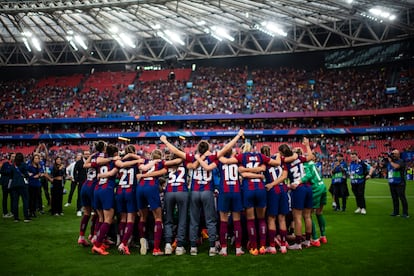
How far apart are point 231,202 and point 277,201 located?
37.9 inches

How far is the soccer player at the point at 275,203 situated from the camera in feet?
22.5

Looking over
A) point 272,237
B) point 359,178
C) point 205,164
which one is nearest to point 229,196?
point 205,164

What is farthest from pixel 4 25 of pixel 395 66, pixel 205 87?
pixel 395 66

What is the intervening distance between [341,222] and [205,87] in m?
41.8

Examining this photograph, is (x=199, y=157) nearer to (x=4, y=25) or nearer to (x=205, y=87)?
(x=4, y=25)

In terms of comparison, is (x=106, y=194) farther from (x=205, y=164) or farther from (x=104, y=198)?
(x=205, y=164)

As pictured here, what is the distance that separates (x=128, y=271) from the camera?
5633 mm

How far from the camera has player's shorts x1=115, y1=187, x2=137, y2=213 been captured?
23.1 feet

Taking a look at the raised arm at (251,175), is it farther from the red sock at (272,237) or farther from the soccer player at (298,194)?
the red sock at (272,237)

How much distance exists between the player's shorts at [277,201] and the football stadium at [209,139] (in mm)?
32

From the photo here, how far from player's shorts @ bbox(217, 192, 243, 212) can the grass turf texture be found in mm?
923

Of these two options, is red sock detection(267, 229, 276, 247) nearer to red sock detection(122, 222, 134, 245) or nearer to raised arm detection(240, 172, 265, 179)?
raised arm detection(240, 172, 265, 179)

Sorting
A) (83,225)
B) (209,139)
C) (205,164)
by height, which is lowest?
(83,225)

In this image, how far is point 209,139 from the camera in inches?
1890
